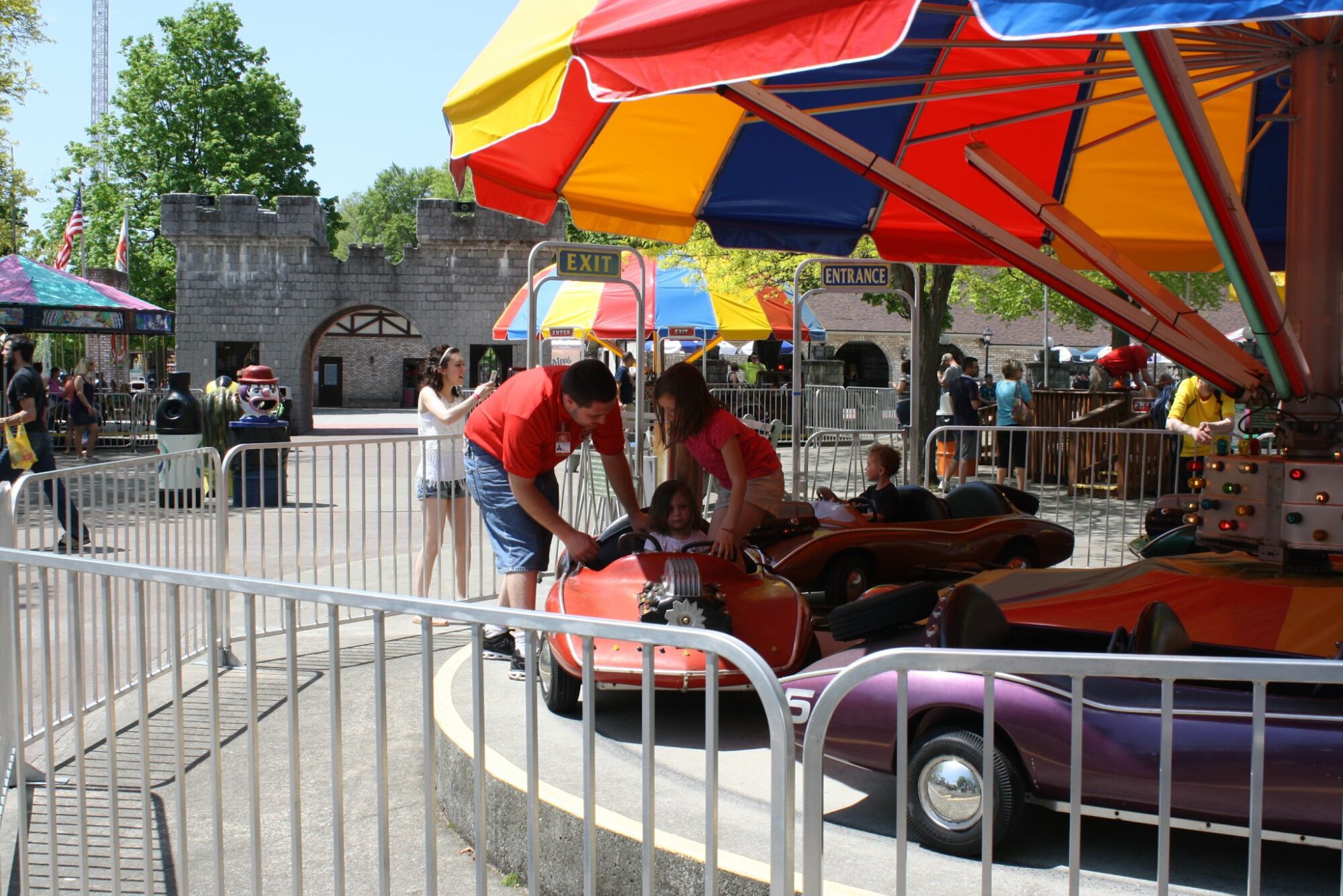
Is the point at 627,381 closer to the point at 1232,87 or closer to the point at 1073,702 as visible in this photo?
the point at 1232,87

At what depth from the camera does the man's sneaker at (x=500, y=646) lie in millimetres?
6129

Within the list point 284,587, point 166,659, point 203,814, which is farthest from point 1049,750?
point 166,659

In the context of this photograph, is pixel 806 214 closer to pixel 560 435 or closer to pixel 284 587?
pixel 560 435

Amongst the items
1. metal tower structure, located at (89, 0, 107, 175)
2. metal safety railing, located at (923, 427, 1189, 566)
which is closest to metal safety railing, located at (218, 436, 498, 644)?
metal safety railing, located at (923, 427, 1189, 566)

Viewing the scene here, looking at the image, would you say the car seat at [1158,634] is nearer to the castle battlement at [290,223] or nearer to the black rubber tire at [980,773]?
the black rubber tire at [980,773]

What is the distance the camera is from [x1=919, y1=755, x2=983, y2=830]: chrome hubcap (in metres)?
3.71

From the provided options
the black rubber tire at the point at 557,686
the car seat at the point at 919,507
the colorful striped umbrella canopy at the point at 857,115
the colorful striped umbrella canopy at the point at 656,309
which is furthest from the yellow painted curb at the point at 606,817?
the colorful striped umbrella canopy at the point at 656,309

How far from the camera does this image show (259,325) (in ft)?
114

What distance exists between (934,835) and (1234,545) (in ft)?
6.87

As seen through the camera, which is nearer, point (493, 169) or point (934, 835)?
point (934, 835)

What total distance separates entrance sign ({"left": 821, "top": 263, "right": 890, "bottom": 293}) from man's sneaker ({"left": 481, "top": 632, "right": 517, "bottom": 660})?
3.80 metres

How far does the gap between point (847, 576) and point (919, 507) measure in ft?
2.76

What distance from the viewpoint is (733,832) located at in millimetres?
3842

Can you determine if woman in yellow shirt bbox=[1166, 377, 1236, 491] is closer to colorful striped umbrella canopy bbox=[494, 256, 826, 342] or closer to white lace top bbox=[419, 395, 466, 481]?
white lace top bbox=[419, 395, 466, 481]
